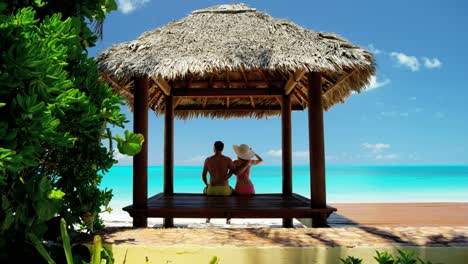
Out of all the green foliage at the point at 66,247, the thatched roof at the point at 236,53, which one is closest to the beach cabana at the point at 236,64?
the thatched roof at the point at 236,53

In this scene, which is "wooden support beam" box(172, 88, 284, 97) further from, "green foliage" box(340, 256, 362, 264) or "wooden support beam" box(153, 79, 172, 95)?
"green foliage" box(340, 256, 362, 264)

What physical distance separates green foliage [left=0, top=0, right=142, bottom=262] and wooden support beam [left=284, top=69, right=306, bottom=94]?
98.8 inches

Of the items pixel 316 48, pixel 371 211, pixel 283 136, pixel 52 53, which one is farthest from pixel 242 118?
pixel 52 53

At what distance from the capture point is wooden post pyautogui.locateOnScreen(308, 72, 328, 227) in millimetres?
4434

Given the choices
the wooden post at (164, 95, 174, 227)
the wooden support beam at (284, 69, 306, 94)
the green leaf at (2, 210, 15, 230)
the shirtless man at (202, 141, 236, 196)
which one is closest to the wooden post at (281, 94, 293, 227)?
the wooden support beam at (284, 69, 306, 94)

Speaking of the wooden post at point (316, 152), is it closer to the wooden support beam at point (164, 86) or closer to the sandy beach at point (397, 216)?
the sandy beach at point (397, 216)

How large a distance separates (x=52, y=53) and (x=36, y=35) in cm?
11

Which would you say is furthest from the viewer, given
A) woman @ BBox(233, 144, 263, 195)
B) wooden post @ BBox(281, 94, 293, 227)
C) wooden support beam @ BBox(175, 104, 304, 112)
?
wooden support beam @ BBox(175, 104, 304, 112)

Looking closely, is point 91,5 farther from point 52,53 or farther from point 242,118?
point 242,118

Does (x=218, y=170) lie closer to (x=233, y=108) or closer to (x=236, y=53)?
(x=236, y=53)

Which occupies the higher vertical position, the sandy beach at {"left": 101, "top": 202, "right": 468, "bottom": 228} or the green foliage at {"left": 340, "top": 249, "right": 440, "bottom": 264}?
the green foliage at {"left": 340, "top": 249, "right": 440, "bottom": 264}

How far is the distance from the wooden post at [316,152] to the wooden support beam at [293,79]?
34 centimetres

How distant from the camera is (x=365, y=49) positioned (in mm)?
4762

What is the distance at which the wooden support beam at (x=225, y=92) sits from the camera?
254 inches
